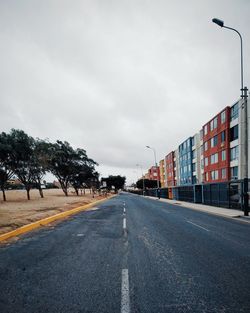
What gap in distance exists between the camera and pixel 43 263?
5.57 m

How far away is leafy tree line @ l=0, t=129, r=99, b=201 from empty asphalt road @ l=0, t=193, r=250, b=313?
1119 inches

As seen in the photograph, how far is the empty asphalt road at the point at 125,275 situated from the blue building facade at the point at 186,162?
5446 centimetres

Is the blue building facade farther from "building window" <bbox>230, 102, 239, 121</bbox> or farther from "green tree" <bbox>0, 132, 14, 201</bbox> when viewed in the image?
Result: "green tree" <bbox>0, 132, 14, 201</bbox>

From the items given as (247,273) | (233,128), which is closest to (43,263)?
(247,273)

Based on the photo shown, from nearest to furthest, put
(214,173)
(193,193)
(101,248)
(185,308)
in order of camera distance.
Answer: (185,308), (101,248), (193,193), (214,173)

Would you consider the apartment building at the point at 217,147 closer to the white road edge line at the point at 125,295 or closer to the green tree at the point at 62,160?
the green tree at the point at 62,160

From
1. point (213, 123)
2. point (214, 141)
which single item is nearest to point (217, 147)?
point (214, 141)

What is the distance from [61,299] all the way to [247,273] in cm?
372

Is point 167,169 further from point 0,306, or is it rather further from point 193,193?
point 0,306

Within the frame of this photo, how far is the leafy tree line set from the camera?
33156 mm

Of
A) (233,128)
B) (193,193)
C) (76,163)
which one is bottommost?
(193,193)

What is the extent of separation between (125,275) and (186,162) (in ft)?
205

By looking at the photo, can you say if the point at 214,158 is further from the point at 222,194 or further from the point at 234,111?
the point at 222,194

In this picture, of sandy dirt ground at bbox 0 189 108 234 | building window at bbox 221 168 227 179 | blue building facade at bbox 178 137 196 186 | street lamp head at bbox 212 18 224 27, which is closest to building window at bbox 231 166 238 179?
building window at bbox 221 168 227 179
